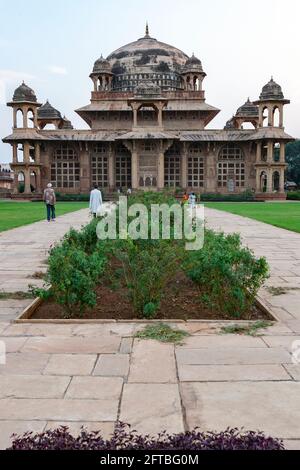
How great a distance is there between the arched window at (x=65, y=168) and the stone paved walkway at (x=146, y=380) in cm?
3313

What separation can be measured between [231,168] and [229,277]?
32829 mm

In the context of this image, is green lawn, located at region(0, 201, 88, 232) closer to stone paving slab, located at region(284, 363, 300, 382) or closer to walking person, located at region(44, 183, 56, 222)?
walking person, located at region(44, 183, 56, 222)

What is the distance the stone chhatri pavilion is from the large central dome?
2.49 metres

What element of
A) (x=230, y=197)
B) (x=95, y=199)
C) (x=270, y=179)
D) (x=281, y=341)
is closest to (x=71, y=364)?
(x=281, y=341)

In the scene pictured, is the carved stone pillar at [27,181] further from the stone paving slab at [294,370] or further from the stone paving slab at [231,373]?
the stone paving slab at [294,370]

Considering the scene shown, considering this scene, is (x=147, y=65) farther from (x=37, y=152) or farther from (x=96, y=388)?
(x=96, y=388)

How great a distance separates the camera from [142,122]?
3709 centimetres

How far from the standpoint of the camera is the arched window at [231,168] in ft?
121

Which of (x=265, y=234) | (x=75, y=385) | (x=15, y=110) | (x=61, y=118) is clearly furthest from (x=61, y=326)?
(x=61, y=118)

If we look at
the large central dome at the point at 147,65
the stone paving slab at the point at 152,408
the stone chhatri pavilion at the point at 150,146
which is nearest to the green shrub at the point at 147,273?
the stone paving slab at the point at 152,408

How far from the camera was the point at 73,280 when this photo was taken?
461 centimetres

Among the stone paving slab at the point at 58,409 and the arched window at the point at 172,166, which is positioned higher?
the arched window at the point at 172,166

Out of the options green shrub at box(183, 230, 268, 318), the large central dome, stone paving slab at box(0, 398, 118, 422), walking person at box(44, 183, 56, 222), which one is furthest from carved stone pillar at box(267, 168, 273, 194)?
stone paving slab at box(0, 398, 118, 422)

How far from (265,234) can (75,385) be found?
9.99 meters
